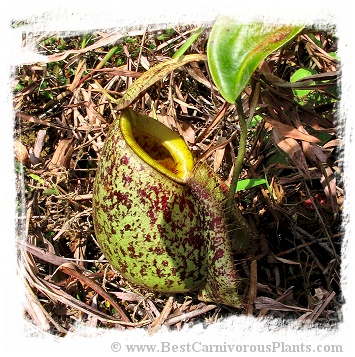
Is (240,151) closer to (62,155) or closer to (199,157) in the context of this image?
(199,157)

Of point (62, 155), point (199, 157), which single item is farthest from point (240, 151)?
point (62, 155)

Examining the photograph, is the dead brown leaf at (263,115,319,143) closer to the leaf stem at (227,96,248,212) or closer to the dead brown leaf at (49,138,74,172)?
the leaf stem at (227,96,248,212)

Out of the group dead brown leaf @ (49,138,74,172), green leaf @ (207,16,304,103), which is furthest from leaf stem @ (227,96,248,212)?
dead brown leaf @ (49,138,74,172)

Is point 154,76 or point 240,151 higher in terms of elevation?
point 154,76

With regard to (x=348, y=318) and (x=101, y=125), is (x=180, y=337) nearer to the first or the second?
(x=348, y=318)

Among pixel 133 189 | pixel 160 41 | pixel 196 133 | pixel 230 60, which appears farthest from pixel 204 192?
pixel 160 41
